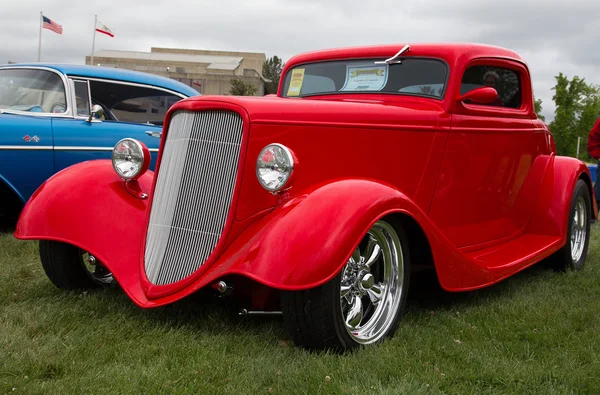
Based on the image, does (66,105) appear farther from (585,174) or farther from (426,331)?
(585,174)

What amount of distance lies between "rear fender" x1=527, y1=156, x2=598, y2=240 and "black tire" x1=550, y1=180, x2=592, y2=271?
0.13 meters

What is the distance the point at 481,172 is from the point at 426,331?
1431 mm

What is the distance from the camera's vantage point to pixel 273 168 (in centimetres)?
300

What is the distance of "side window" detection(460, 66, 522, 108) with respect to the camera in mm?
4375

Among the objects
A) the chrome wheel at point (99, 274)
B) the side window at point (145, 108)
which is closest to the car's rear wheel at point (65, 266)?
the chrome wheel at point (99, 274)

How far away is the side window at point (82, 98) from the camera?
645cm

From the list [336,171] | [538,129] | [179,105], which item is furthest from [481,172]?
[179,105]

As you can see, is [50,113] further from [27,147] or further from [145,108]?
[145,108]

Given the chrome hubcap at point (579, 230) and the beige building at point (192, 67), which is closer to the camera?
the chrome hubcap at point (579, 230)

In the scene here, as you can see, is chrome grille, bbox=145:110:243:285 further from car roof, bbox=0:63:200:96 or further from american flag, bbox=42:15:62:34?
american flag, bbox=42:15:62:34

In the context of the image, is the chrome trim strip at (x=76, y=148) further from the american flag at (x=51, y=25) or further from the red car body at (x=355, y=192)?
the american flag at (x=51, y=25)

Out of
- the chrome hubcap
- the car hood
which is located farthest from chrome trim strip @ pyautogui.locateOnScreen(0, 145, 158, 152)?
the chrome hubcap

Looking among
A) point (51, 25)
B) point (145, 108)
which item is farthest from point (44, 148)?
point (51, 25)

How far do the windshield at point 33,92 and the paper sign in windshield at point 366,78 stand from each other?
11.1 feet
